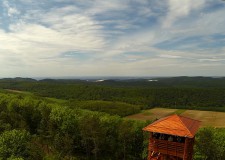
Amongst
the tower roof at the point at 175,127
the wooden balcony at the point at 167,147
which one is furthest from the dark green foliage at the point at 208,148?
the wooden balcony at the point at 167,147

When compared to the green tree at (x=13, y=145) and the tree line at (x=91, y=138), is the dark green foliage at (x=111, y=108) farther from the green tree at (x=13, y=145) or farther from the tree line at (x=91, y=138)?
the green tree at (x=13, y=145)

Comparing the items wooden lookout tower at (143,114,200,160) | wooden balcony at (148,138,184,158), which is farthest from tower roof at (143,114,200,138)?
wooden balcony at (148,138,184,158)

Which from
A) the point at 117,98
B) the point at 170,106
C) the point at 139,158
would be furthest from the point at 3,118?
the point at 170,106

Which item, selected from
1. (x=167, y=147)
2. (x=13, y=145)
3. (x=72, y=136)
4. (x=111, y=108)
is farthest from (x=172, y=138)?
(x=111, y=108)

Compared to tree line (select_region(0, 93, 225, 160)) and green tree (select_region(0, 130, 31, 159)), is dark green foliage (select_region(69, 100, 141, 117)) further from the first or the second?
green tree (select_region(0, 130, 31, 159))

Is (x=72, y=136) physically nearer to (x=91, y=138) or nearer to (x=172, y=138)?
(x=91, y=138)

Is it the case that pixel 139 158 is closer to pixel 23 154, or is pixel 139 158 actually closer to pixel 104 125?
pixel 104 125

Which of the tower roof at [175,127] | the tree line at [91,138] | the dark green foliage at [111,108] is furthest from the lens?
the dark green foliage at [111,108]

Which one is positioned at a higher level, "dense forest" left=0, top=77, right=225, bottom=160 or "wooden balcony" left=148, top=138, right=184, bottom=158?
"wooden balcony" left=148, top=138, right=184, bottom=158

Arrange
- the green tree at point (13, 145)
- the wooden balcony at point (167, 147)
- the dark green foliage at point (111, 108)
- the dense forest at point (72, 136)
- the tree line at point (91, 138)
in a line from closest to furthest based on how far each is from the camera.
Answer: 1. the wooden balcony at point (167, 147)
2. the green tree at point (13, 145)
3. the dense forest at point (72, 136)
4. the tree line at point (91, 138)
5. the dark green foliage at point (111, 108)
